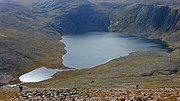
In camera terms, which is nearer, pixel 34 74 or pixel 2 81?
pixel 2 81

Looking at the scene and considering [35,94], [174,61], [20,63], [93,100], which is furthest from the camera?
[20,63]

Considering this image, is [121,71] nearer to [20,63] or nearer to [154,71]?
[154,71]

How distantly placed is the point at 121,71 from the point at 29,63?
76.9 metres

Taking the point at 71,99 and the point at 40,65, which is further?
the point at 40,65

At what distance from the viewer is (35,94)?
4791cm

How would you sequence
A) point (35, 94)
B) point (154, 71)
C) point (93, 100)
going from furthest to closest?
point (154, 71) → point (35, 94) → point (93, 100)

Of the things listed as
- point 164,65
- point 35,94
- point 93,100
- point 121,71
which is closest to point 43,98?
point 35,94

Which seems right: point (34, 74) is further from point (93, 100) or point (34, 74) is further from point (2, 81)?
point (93, 100)

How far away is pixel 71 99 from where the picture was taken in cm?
4197

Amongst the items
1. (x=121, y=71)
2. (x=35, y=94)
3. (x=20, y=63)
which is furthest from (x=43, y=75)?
(x=35, y=94)

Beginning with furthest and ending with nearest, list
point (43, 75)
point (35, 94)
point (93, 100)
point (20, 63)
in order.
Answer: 1. point (20, 63)
2. point (43, 75)
3. point (35, 94)
4. point (93, 100)

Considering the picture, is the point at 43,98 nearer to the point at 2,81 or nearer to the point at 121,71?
the point at 121,71

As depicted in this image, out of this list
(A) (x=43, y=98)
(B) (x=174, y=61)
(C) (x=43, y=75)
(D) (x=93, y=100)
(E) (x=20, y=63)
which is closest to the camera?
(D) (x=93, y=100)

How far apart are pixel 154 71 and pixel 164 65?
401 inches
